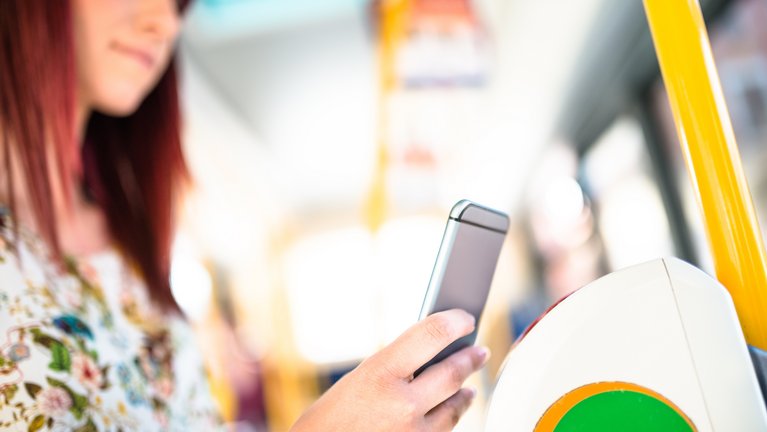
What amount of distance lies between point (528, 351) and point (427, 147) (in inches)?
151

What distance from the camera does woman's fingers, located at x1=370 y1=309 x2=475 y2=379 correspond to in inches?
20.5

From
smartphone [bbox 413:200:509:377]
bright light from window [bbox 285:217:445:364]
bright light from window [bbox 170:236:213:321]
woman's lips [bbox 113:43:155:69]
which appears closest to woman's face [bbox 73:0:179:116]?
woman's lips [bbox 113:43:155:69]

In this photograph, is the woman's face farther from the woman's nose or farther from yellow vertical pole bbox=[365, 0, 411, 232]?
yellow vertical pole bbox=[365, 0, 411, 232]

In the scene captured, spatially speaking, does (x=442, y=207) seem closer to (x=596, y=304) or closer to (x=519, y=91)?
(x=519, y=91)

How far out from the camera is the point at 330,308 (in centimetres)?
754

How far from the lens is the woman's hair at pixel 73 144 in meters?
0.88

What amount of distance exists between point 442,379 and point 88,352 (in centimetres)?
48

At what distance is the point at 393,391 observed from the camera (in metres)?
0.52

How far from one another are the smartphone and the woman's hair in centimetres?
56

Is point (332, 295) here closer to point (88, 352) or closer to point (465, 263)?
point (88, 352)

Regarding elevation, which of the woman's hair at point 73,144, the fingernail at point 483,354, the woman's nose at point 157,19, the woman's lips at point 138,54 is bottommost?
the fingernail at point 483,354

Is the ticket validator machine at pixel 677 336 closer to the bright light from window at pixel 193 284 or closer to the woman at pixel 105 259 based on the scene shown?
the woman at pixel 105 259

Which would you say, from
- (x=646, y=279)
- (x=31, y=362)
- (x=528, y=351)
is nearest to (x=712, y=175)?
(x=646, y=279)

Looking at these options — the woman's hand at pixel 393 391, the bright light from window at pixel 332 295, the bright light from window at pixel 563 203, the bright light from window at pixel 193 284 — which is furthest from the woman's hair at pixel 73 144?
the bright light from window at pixel 332 295
